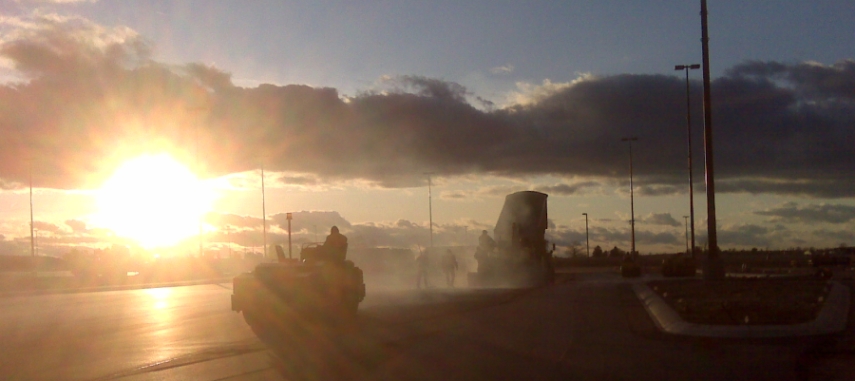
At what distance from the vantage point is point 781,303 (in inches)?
728

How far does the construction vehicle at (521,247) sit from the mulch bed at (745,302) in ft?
44.7

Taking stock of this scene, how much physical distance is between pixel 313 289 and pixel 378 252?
55444 millimetres

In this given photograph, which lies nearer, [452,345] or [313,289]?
[452,345]

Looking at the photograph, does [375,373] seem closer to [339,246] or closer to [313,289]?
[313,289]

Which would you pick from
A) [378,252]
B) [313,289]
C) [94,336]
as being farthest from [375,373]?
[378,252]

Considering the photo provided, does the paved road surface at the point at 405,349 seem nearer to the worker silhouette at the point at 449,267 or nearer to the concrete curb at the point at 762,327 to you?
the concrete curb at the point at 762,327

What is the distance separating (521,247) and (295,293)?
22854 millimetres

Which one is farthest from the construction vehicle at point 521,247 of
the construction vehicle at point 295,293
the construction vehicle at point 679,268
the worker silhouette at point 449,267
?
the construction vehicle at point 295,293

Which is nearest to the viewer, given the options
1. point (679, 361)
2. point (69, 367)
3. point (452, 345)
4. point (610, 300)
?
point (679, 361)

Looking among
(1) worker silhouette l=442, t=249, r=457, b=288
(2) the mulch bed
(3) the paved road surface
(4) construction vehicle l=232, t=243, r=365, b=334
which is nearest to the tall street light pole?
(2) the mulch bed

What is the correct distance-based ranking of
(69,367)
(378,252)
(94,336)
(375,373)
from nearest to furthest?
(375,373)
(69,367)
(94,336)
(378,252)

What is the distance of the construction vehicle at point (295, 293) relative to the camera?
18.0 meters

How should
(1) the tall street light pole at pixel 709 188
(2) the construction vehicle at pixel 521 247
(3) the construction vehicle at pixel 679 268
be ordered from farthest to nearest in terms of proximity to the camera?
1. (3) the construction vehicle at pixel 679 268
2. (2) the construction vehicle at pixel 521 247
3. (1) the tall street light pole at pixel 709 188

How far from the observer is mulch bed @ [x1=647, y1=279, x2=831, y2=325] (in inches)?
615
